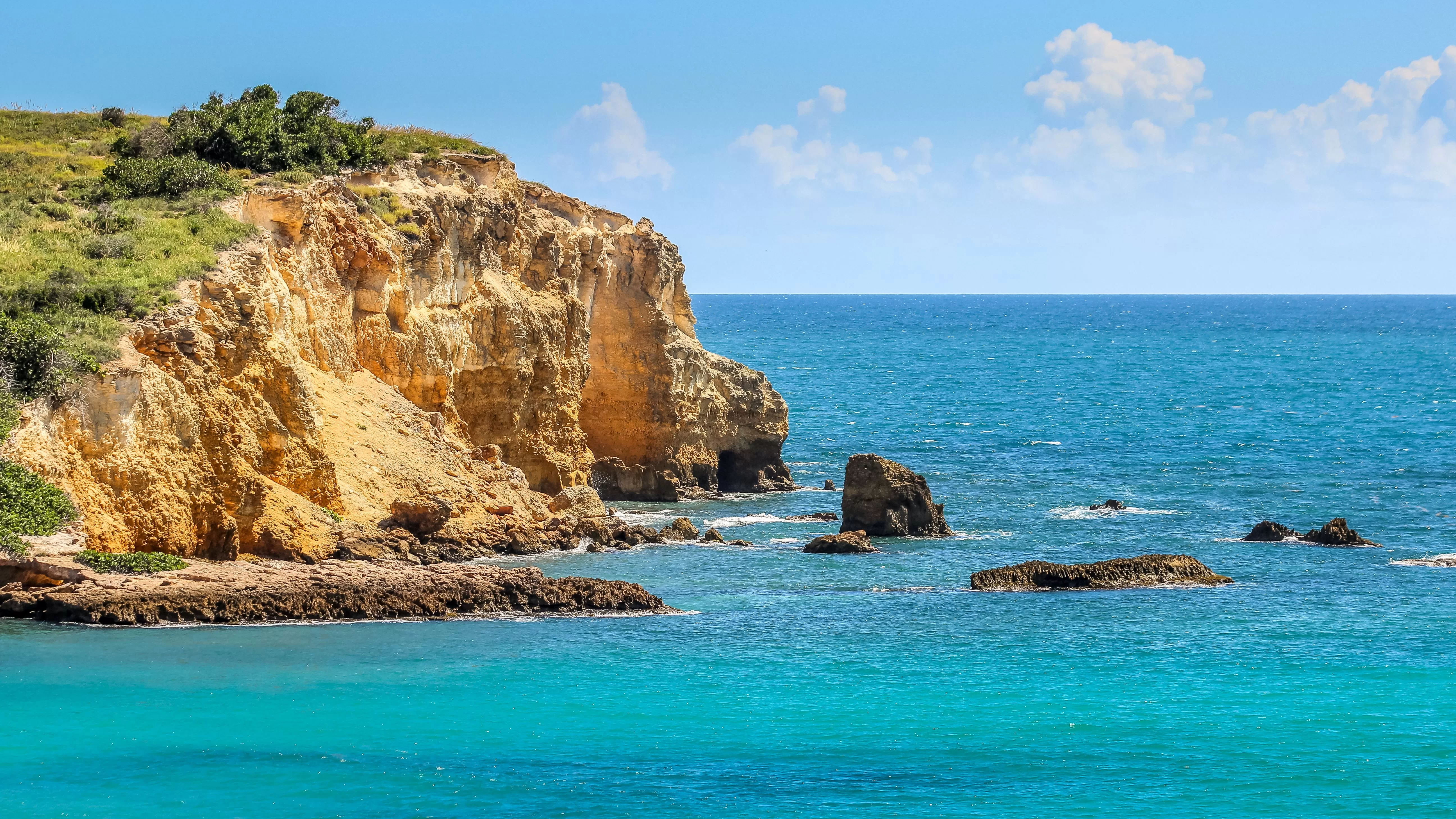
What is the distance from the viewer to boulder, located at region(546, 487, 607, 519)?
2023 inches

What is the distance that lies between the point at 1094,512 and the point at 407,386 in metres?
27.9

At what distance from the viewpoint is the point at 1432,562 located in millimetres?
49438

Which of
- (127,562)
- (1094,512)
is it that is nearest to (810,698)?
(127,562)

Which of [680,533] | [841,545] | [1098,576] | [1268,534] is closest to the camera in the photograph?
[1098,576]

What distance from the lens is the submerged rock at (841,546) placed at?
5031 centimetres

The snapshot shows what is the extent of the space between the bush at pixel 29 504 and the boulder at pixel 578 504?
18.6 metres

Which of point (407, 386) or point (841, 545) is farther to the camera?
point (407, 386)

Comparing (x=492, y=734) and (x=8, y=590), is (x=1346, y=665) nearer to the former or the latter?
(x=492, y=734)

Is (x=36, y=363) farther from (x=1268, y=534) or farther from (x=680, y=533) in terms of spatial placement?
(x=1268, y=534)

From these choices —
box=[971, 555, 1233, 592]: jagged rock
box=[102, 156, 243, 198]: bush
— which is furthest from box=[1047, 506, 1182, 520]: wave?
box=[102, 156, 243, 198]: bush

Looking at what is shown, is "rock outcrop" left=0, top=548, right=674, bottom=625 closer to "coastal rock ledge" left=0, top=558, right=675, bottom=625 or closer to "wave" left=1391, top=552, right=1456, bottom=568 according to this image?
"coastal rock ledge" left=0, top=558, right=675, bottom=625

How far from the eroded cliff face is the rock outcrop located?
183 cm

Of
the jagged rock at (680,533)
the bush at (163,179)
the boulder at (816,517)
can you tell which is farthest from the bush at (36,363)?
the boulder at (816,517)

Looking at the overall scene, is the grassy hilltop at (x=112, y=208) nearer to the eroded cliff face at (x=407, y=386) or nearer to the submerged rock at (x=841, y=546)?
the eroded cliff face at (x=407, y=386)
